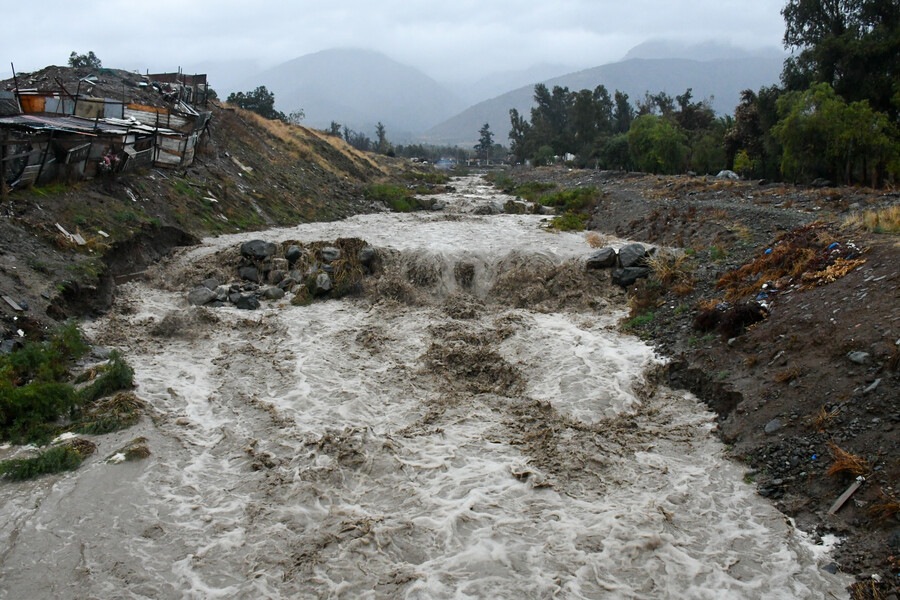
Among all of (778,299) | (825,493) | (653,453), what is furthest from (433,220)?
(825,493)

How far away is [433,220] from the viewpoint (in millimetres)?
26406

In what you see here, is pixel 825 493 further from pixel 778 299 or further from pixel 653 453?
pixel 778 299

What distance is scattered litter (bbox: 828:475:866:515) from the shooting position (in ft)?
20.0

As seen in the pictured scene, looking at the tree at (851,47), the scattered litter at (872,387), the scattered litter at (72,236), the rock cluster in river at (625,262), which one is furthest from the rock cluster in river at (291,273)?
the tree at (851,47)

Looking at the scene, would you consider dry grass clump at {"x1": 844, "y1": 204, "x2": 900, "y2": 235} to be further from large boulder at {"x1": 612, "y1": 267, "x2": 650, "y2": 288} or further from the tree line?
the tree line

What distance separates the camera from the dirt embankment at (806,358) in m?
6.04

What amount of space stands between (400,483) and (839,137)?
75.8 ft

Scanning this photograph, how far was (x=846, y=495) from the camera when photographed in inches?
240

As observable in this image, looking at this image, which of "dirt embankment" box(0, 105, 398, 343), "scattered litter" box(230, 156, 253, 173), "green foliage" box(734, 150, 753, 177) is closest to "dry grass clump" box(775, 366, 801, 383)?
"dirt embankment" box(0, 105, 398, 343)

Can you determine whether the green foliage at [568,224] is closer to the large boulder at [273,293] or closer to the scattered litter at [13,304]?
the large boulder at [273,293]

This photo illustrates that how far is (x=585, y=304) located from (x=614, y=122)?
7485 cm

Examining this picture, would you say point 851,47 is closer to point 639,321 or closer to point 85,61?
point 639,321

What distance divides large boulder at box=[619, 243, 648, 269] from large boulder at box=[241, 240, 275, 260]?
9780 millimetres

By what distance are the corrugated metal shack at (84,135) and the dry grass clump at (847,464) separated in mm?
17179
